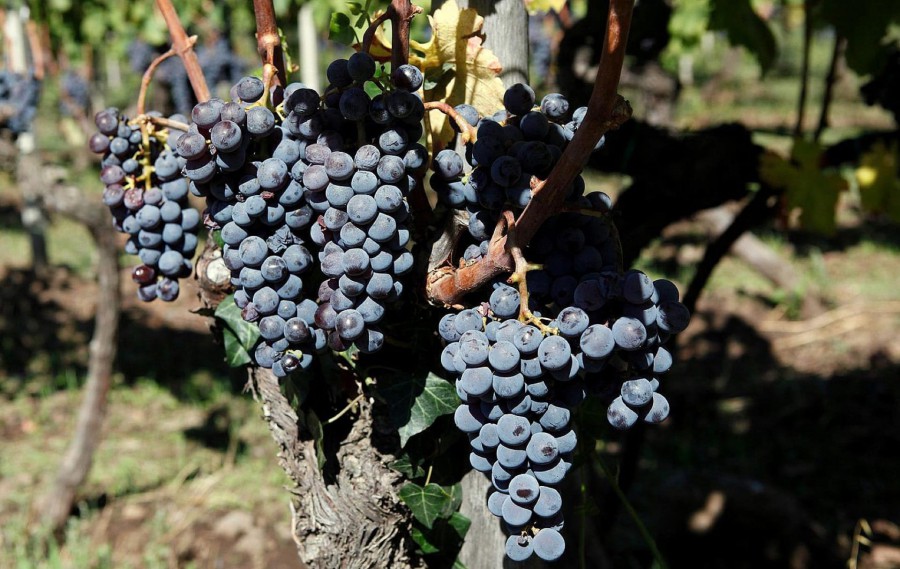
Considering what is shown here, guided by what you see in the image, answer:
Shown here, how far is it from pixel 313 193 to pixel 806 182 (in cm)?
165

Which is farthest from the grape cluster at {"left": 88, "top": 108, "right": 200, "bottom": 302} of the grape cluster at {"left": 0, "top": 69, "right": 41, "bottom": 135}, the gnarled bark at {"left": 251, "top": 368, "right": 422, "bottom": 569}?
the grape cluster at {"left": 0, "top": 69, "right": 41, "bottom": 135}

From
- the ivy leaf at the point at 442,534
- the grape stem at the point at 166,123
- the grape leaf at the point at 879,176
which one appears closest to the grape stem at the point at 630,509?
the ivy leaf at the point at 442,534

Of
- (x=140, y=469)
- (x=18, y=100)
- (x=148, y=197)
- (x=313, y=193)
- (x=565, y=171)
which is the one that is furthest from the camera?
(x=140, y=469)

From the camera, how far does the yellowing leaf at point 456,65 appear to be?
3.73 feet

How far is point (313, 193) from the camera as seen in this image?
3.22 feet

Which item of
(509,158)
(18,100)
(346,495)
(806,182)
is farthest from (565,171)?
(18,100)

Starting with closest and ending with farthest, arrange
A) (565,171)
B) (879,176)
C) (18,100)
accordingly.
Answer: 1. (565,171)
2. (879,176)
3. (18,100)

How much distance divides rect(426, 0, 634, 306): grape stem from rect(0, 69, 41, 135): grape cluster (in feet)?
8.40

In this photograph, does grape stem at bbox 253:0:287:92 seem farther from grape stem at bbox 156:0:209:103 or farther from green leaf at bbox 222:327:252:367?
green leaf at bbox 222:327:252:367

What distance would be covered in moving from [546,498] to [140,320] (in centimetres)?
479

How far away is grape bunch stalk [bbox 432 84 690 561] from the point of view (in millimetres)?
915

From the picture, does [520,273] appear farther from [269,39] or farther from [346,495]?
[346,495]

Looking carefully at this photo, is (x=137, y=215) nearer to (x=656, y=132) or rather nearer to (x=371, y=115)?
(x=371, y=115)

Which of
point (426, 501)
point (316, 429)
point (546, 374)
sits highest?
point (546, 374)
